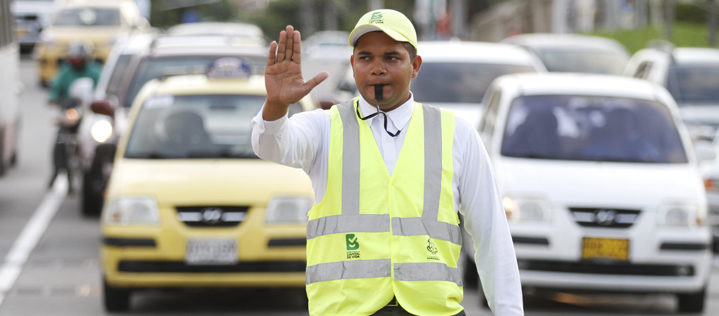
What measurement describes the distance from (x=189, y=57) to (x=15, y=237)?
7.55 feet

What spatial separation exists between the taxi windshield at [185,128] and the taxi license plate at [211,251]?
107cm

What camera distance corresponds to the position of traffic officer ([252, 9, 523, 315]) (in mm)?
3893

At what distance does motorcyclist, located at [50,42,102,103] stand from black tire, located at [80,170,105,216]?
7.35 ft

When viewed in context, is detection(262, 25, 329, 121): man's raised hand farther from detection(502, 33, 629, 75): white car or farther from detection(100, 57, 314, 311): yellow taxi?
detection(502, 33, 629, 75): white car

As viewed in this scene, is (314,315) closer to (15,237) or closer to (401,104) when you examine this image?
(401,104)

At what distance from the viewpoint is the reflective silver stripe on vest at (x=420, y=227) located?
393cm

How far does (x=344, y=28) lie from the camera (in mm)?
112188

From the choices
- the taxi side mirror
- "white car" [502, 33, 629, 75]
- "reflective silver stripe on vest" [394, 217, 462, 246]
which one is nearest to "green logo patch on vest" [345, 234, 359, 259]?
"reflective silver stripe on vest" [394, 217, 462, 246]

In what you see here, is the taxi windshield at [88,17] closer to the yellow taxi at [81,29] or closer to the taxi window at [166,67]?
the yellow taxi at [81,29]

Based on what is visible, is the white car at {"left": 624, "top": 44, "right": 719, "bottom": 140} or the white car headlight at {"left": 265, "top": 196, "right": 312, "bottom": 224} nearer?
the white car headlight at {"left": 265, "top": 196, "right": 312, "bottom": 224}

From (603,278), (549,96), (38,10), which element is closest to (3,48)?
(549,96)

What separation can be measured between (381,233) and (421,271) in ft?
0.51

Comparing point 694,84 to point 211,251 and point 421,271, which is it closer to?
point 211,251

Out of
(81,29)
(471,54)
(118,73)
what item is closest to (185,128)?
(471,54)
